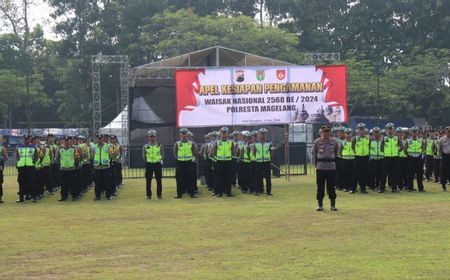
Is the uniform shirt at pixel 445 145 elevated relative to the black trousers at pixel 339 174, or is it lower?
elevated

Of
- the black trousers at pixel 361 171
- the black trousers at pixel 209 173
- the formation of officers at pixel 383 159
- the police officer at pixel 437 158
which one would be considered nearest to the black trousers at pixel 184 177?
the black trousers at pixel 209 173

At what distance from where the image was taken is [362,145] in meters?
20.7

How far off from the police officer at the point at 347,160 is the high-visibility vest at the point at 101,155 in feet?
21.7

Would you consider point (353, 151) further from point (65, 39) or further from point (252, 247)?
point (65, 39)

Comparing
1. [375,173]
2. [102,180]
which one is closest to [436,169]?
[375,173]

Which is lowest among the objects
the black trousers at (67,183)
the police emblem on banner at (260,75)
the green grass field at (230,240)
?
the green grass field at (230,240)

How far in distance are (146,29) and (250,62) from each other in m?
29.5

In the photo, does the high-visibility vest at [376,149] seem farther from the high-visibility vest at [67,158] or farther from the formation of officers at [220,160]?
the high-visibility vest at [67,158]

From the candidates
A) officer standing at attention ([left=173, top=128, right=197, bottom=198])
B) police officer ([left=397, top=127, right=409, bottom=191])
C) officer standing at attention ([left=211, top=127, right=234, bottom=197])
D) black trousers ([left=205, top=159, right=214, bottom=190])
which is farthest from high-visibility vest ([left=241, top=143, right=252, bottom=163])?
police officer ([left=397, top=127, right=409, bottom=191])

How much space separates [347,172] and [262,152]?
257cm

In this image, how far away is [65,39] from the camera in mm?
64625

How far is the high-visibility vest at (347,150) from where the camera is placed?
20953mm

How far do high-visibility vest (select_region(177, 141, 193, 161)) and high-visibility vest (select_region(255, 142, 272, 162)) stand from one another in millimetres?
1906

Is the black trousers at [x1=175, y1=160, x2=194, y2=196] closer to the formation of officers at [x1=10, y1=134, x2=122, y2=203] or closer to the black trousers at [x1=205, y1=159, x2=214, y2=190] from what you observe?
the formation of officers at [x1=10, y1=134, x2=122, y2=203]
